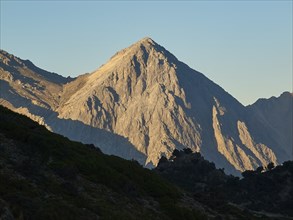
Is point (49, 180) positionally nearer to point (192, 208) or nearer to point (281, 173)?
point (192, 208)

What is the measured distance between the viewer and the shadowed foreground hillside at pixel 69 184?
1030 inches

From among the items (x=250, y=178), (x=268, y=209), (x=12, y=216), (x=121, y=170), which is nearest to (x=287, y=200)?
(x=268, y=209)

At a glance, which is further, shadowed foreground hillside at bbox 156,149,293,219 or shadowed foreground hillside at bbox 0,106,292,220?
shadowed foreground hillside at bbox 156,149,293,219

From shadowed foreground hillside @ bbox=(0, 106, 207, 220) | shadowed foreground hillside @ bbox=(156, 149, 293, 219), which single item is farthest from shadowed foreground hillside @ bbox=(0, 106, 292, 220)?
shadowed foreground hillside @ bbox=(156, 149, 293, 219)

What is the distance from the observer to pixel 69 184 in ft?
99.8

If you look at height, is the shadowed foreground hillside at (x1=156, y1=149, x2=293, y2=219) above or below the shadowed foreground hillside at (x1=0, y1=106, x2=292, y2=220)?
above

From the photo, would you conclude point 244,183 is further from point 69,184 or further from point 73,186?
point 69,184

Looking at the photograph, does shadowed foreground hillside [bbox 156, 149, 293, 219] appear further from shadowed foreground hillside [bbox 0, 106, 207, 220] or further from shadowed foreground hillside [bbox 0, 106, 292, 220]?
shadowed foreground hillside [bbox 0, 106, 207, 220]

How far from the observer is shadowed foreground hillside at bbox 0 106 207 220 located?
1030 inches

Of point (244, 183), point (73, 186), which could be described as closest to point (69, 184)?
point (73, 186)

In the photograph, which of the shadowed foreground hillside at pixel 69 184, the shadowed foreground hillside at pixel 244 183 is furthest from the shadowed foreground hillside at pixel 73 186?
the shadowed foreground hillside at pixel 244 183

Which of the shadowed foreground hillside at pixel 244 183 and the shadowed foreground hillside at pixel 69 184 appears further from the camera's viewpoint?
the shadowed foreground hillside at pixel 244 183

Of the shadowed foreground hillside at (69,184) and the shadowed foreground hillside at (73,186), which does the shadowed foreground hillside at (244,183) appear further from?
the shadowed foreground hillside at (69,184)

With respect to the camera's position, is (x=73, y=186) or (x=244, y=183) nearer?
(x=73, y=186)
